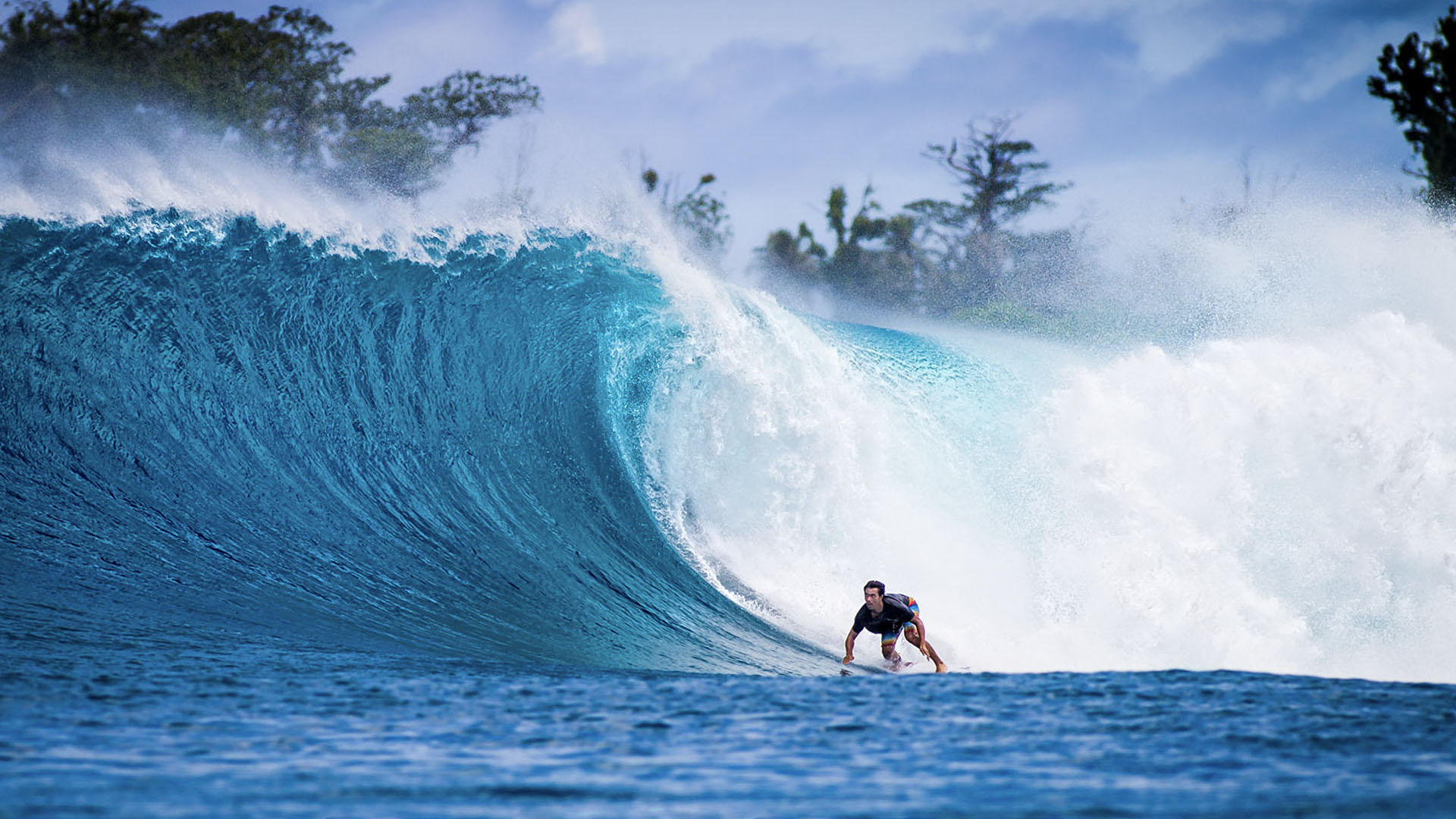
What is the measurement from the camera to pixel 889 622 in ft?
26.1

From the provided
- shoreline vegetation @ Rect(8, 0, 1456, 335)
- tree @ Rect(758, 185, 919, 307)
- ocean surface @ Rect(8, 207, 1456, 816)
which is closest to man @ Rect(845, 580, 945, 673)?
ocean surface @ Rect(8, 207, 1456, 816)

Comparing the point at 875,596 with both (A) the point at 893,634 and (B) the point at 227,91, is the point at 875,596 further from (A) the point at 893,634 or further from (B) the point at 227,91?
(B) the point at 227,91

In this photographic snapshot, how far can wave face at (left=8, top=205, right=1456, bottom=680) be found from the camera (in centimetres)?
816

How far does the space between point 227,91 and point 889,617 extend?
30.6 metres

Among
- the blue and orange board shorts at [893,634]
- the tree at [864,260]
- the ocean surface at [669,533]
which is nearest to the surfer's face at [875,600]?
the blue and orange board shorts at [893,634]

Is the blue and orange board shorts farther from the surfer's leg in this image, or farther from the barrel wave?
the barrel wave

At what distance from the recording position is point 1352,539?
33.8 feet

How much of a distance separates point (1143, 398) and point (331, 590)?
24.3ft

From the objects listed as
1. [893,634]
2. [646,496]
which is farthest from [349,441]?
[893,634]

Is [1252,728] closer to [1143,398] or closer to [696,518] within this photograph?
[696,518]

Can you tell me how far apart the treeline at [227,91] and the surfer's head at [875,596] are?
86.0 ft

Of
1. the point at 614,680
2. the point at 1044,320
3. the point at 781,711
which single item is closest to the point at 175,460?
the point at 614,680

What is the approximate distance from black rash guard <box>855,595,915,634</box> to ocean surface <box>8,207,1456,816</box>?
283 millimetres

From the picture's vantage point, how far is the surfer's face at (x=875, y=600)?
307 inches
